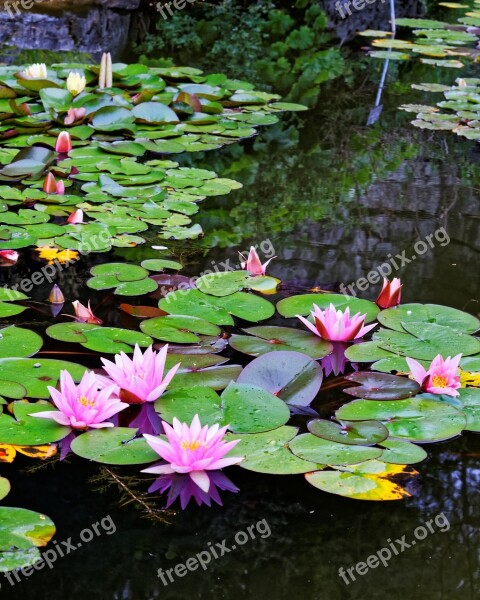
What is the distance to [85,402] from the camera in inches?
71.0

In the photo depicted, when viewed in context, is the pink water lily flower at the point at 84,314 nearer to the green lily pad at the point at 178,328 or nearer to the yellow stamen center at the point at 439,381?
the green lily pad at the point at 178,328

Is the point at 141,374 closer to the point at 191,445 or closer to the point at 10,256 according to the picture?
the point at 191,445

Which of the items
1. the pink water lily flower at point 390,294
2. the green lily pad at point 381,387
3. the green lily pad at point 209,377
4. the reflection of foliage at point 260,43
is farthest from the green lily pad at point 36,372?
the reflection of foliage at point 260,43

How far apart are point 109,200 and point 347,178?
123cm

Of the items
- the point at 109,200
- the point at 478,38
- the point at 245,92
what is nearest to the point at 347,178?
the point at 109,200

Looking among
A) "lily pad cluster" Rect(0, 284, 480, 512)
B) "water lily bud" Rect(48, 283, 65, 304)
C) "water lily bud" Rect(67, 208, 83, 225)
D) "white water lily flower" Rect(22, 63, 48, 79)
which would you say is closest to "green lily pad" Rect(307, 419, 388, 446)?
"lily pad cluster" Rect(0, 284, 480, 512)

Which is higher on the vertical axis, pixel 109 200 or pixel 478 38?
pixel 478 38

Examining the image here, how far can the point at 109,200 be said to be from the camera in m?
3.32

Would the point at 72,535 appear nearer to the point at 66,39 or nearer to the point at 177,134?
the point at 177,134

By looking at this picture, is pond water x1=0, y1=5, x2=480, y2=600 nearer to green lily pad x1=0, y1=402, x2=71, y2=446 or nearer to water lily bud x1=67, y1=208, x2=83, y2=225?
green lily pad x1=0, y1=402, x2=71, y2=446

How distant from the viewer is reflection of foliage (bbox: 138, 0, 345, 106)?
6.11m

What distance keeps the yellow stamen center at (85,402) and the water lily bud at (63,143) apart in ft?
7.55

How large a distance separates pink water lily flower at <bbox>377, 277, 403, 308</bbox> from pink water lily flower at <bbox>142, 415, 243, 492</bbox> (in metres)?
0.97

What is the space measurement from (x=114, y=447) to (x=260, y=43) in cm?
636
